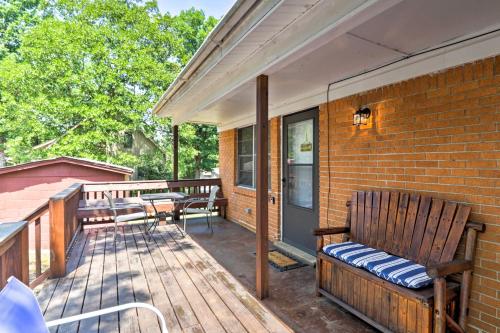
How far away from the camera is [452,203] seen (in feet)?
7.27

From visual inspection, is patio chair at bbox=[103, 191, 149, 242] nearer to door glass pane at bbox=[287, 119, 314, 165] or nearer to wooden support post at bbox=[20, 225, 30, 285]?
wooden support post at bbox=[20, 225, 30, 285]

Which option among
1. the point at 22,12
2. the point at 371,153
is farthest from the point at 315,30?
the point at 22,12

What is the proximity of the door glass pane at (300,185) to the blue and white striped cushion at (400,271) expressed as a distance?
1726mm

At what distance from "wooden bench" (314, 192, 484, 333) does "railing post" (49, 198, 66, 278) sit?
2.99 m

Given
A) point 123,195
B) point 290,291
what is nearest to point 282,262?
point 290,291

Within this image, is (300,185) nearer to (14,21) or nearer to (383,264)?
(383,264)

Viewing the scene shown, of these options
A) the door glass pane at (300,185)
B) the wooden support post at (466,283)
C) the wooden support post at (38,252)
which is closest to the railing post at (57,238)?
the wooden support post at (38,252)

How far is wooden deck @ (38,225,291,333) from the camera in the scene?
7.63ft

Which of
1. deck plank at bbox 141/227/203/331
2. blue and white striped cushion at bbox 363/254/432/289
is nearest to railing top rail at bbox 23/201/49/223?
deck plank at bbox 141/227/203/331

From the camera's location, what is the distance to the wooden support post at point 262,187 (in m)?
2.77

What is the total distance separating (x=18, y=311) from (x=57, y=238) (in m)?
2.34

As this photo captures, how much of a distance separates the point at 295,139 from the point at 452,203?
2477mm

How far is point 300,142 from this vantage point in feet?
14.0

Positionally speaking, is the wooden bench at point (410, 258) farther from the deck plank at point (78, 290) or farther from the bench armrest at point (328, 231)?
the deck plank at point (78, 290)
